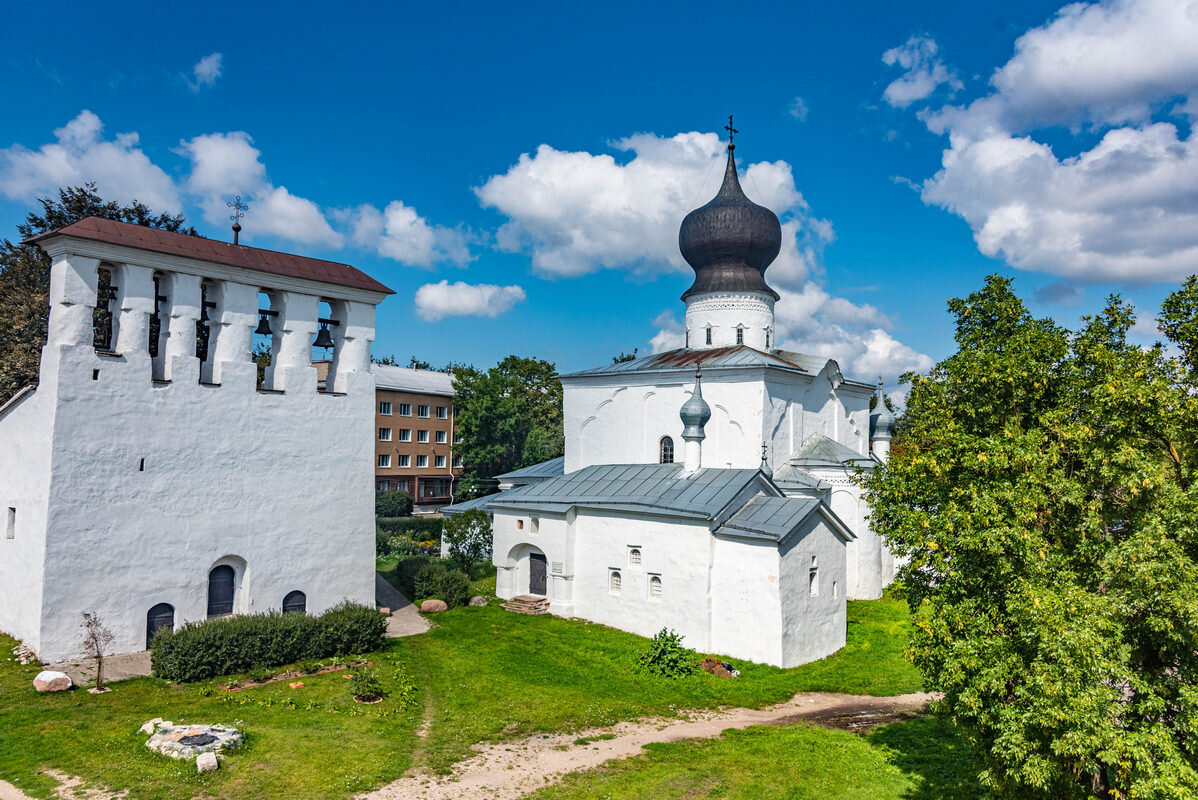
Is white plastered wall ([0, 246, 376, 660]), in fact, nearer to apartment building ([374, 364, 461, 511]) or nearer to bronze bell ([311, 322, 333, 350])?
bronze bell ([311, 322, 333, 350])

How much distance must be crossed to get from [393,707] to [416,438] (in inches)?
1409

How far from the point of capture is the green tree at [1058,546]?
6.47 m

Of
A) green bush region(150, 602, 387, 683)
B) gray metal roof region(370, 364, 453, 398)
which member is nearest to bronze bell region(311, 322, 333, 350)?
green bush region(150, 602, 387, 683)

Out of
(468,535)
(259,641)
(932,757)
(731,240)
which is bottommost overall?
(932,757)

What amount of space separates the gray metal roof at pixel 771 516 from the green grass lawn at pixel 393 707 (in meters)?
3.28

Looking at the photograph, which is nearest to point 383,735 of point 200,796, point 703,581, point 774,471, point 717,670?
point 200,796

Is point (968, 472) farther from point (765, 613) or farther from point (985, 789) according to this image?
point (765, 613)

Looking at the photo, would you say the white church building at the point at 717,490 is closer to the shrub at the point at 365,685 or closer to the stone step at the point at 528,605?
the stone step at the point at 528,605

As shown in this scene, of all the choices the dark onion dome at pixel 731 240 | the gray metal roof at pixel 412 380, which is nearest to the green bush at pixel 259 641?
the dark onion dome at pixel 731 240

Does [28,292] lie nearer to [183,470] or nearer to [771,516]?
[183,470]

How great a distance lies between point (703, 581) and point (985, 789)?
8811 millimetres

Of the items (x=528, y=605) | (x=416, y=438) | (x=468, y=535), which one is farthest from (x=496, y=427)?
(x=528, y=605)

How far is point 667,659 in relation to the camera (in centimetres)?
1652

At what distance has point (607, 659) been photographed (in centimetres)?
1742
